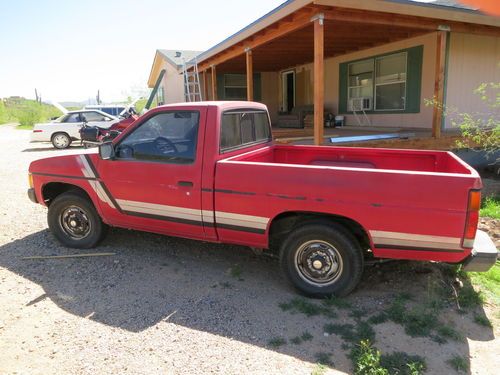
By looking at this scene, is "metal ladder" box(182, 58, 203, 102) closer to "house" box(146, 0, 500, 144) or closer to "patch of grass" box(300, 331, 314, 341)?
"house" box(146, 0, 500, 144)

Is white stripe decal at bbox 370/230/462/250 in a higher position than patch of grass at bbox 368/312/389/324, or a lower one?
higher

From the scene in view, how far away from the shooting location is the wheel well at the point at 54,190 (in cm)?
477

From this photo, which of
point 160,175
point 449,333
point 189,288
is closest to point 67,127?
point 160,175

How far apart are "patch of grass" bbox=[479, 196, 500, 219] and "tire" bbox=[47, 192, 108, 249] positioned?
17.7 feet

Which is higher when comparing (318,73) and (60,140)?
(318,73)

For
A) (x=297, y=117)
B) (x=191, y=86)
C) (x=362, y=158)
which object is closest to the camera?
(x=362, y=158)

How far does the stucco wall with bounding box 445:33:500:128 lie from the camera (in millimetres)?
10016

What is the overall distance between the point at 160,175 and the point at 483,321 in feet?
10.2

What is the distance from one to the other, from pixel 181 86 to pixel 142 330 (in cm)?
1524

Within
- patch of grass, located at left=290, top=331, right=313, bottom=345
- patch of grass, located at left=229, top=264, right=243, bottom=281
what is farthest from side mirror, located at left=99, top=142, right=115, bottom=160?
patch of grass, located at left=290, top=331, right=313, bottom=345

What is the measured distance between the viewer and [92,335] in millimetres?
3094

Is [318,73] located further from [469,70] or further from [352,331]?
→ [469,70]

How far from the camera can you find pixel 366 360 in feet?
8.90

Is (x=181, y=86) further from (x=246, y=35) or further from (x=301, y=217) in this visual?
(x=301, y=217)
